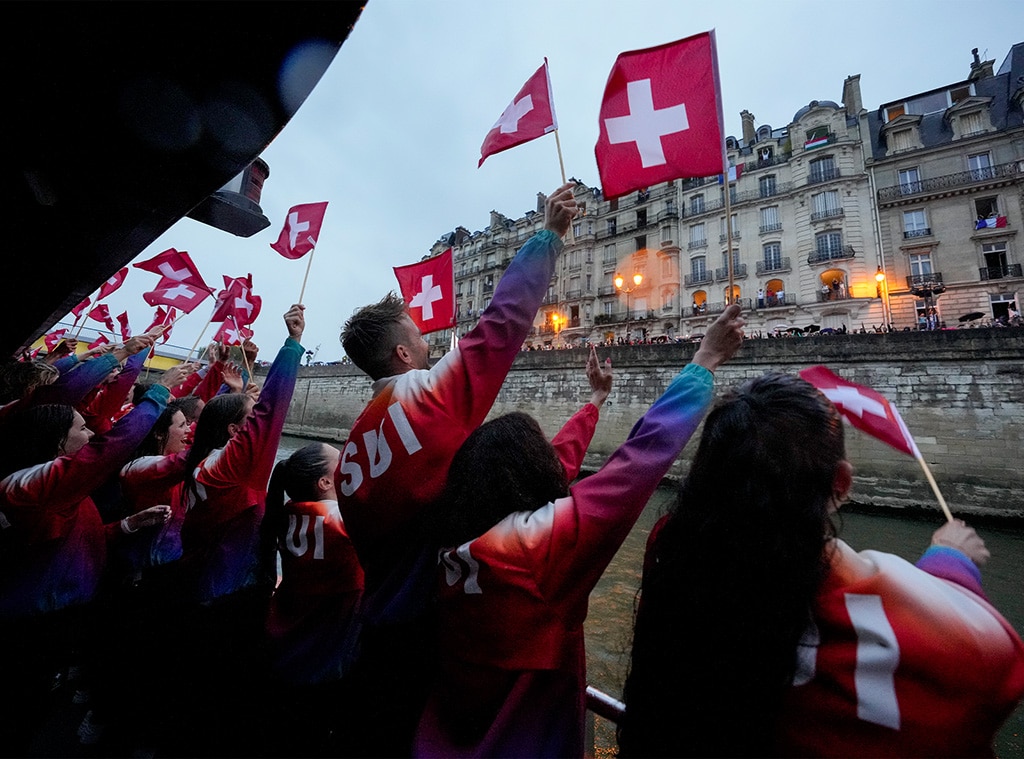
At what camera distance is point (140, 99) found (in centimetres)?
107

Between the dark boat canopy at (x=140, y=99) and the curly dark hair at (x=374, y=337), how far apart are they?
66 centimetres

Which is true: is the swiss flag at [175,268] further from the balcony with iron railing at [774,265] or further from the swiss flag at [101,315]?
the balcony with iron railing at [774,265]

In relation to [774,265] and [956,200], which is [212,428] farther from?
[956,200]

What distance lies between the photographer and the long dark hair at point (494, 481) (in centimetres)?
123

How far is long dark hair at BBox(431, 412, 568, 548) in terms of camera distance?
1.23 meters

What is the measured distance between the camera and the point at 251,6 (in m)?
0.84

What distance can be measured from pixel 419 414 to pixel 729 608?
37.1 inches

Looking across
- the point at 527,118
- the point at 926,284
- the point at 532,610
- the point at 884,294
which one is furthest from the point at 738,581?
the point at 926,284

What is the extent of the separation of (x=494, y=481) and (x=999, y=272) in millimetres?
30504

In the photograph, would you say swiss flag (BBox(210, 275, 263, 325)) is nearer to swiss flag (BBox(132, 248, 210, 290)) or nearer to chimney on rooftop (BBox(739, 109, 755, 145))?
swiss flag (BBox(132, 248, 210, 290))

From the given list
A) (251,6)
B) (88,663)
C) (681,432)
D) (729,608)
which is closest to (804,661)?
(729,608)

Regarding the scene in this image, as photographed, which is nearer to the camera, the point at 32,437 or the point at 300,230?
the point at 32,437

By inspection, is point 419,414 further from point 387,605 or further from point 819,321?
point 819,321

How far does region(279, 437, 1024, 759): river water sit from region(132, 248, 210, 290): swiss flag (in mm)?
5536
